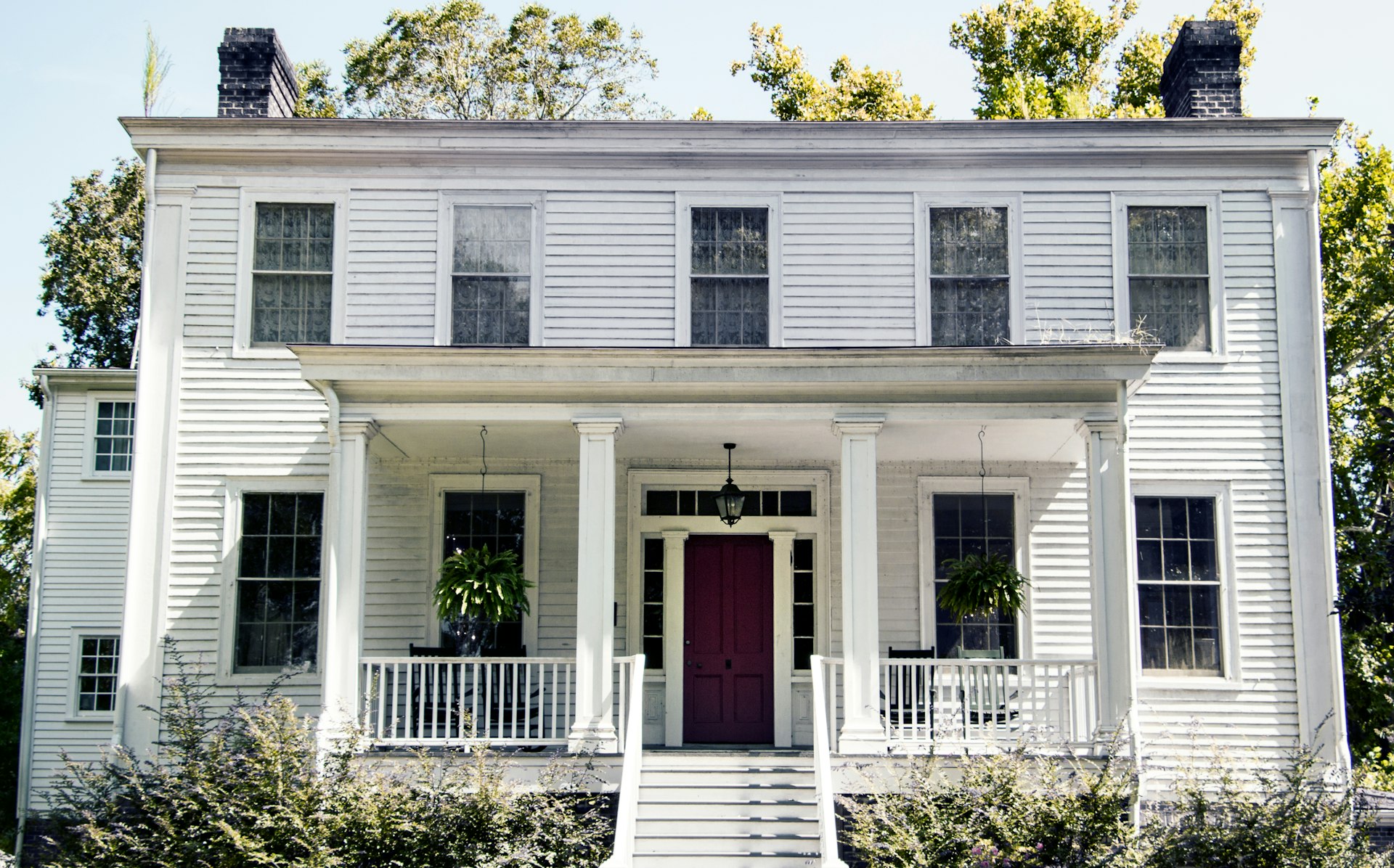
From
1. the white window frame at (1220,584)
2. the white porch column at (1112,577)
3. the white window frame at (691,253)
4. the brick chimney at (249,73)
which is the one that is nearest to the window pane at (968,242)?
the white window frame at (691,253)

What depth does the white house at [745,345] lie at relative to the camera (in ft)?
39.3

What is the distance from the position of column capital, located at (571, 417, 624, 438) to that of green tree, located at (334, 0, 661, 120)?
18245 mm

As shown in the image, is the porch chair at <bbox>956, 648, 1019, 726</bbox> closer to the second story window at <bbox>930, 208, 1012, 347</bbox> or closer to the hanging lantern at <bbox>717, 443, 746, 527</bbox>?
the hanging lantern at <bbox>717, 443, 746, 527</bbox>

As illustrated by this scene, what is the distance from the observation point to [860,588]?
10227 millimetres

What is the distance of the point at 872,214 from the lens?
12727 mm

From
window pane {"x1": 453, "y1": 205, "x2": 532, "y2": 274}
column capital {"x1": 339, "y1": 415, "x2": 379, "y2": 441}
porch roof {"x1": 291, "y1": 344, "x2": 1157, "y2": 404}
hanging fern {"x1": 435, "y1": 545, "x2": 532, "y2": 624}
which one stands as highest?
window pane {"x1": 453, "y1": 205, "x2": 532, "y2": 274}

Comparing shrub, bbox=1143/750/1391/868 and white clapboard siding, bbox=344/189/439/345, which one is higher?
white clapboard siding, bbox=344/189/439/345

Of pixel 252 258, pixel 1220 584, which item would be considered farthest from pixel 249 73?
pixel 1220 584

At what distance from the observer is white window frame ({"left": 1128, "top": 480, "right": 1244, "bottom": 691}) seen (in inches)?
462

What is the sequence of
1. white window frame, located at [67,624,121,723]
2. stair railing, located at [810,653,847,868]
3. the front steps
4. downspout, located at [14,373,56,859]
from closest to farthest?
stair railing, located at [810,653,847,868] < the front steps < downspout, located at [14,373,56,859] < white window frame, located at [67,624,121,723]

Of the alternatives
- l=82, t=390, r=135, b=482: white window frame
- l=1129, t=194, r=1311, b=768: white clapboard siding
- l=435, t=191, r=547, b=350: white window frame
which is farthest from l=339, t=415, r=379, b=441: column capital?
l=82, t=390, r=135, b=482: white window frame

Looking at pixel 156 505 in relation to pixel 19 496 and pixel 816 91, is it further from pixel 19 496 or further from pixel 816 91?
pixel 19 496

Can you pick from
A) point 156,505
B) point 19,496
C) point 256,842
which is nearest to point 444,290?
point 156,505

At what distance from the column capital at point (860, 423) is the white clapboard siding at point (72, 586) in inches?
433
